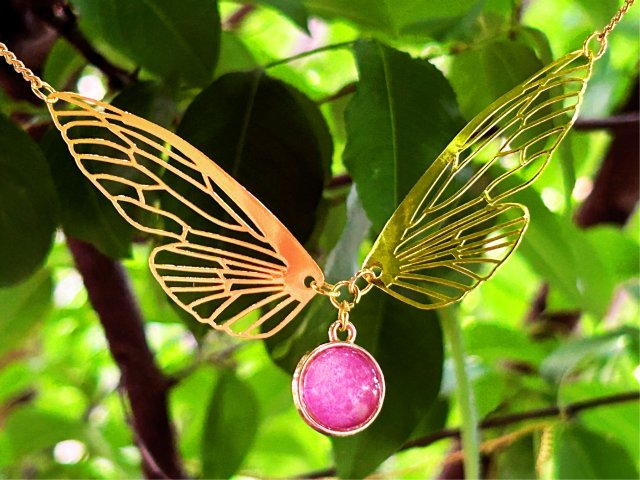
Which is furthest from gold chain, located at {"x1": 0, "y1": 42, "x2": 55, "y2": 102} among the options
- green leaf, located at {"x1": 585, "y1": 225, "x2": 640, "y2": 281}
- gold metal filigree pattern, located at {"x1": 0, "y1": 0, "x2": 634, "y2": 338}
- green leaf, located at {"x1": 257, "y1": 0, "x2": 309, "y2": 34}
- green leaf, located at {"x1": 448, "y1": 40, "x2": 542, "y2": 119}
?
green leaf, located at {"x1": 585, "y1": 225, "x2": 640, "y2": 281}

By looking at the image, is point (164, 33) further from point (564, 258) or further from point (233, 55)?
point (564, 258)

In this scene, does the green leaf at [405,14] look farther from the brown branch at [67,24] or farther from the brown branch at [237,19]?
the brown branch at [237,19]

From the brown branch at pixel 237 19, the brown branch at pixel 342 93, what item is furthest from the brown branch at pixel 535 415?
the brown branch at pixel 237 19

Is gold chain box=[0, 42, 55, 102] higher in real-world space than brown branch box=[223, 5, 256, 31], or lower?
lower

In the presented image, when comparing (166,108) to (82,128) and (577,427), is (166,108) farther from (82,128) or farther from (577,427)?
(577,427)

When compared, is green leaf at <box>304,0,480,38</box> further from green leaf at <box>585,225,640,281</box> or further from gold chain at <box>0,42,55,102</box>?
green leaf at <box>585,225,640,281</box>

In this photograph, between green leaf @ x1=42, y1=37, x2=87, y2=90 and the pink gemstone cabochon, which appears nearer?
the pink gemstone cabochon

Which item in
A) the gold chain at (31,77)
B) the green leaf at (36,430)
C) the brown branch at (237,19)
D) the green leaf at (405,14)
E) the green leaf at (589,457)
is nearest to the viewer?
the gold chain at (31,77)

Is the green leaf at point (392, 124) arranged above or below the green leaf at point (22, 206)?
above
